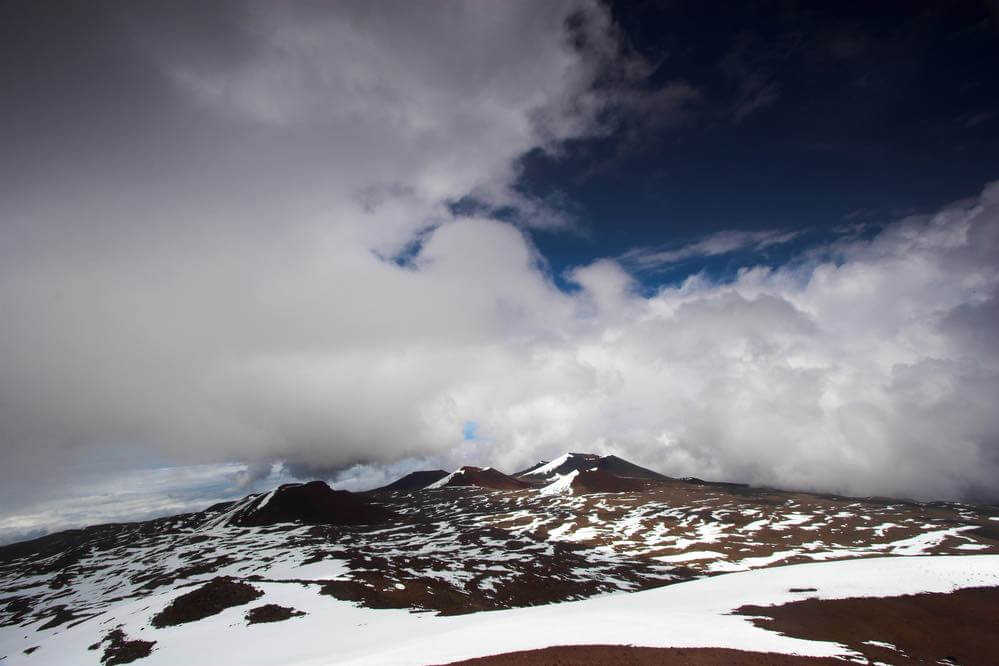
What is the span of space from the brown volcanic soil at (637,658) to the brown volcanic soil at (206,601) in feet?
148

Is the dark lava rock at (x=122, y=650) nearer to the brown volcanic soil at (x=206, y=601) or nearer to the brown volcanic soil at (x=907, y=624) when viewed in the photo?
the brown volcanic soil at (x=206, y=601)

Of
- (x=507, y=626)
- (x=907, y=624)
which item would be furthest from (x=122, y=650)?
(x=907, y=624)

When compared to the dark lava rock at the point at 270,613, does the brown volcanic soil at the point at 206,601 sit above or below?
above

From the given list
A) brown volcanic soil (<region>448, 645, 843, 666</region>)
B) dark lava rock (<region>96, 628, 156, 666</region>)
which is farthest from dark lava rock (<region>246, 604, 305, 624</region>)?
brown volcanic soil (<region>448, 645, 843, 666</region>)

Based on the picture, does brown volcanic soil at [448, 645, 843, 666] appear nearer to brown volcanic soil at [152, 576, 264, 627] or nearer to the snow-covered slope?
the snow-covered slope

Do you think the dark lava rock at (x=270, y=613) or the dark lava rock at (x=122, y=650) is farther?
the dark lava rock at (x=270, y=613)

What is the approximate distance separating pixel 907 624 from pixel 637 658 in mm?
28061

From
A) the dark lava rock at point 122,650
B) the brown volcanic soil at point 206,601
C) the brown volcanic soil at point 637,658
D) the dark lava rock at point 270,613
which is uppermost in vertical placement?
the brown volcanic soil at point 637,658

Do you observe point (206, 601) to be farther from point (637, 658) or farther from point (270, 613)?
point (637, 658)

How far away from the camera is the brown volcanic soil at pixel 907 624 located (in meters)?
32.2

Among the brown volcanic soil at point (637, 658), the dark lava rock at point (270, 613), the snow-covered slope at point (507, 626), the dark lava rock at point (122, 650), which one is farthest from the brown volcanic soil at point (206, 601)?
the brown volcanic soil at point (637, 658)

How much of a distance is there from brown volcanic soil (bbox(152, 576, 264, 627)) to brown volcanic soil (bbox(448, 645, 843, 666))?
45259 mm

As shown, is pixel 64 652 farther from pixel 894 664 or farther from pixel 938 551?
pixel 938 551

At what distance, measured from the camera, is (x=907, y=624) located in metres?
38.1
